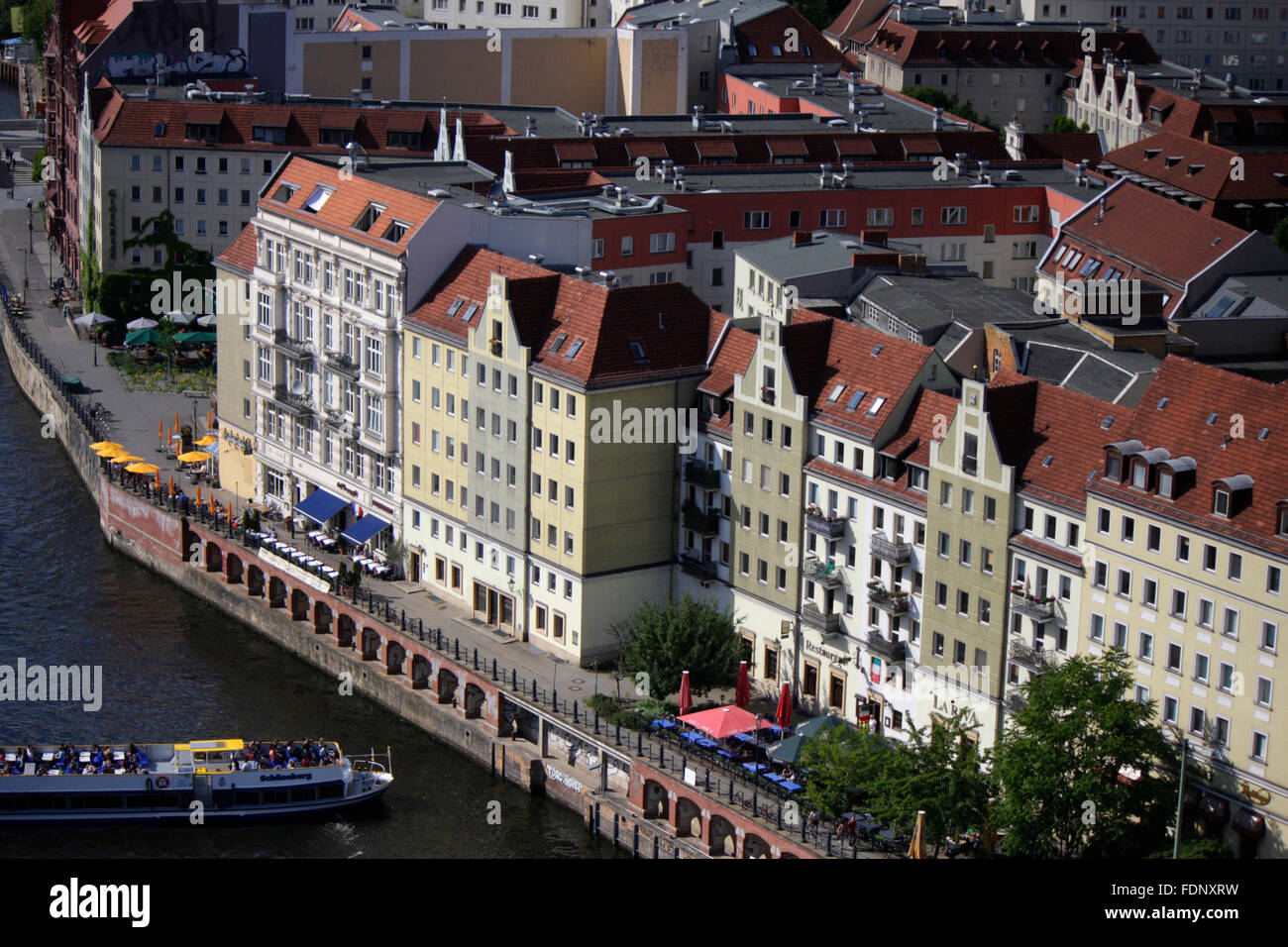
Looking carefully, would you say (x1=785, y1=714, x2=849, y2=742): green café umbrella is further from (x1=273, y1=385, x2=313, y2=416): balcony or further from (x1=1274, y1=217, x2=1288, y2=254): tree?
(x1=1274, y1=217, x2=1288, y2=254): tree

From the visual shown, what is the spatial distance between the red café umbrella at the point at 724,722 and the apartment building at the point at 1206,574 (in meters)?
15.5

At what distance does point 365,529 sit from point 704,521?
24.2m

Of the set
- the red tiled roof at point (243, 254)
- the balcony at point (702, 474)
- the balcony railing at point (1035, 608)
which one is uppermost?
the red tiled roof at point (243, 254)

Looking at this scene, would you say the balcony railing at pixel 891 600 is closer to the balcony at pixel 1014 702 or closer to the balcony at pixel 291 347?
the balcony at pixel 1014 702

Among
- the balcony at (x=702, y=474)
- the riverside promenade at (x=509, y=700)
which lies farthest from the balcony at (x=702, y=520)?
the riverside promenade at (x=509, y=700)

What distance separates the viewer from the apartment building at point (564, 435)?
10000 centimetres

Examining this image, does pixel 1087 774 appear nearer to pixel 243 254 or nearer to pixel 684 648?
pixel 684 648

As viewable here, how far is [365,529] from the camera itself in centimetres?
11688

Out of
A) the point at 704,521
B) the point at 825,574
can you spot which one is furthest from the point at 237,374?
the point at 825,574

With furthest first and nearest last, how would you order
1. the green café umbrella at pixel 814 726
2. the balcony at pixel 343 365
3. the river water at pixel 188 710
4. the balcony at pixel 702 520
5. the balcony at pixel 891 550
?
the balcony at pixel 343 365 < the balcony at pixel 702 520 < the river water at pixel 188 710 < the balcony at pixel 891 550 < the green café umbrella at pixel 814 726

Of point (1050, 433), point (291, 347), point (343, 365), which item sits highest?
point (1050, 433)

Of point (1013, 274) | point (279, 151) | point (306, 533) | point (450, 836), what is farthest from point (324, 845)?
point (279, 151)

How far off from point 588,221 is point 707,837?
131ft
